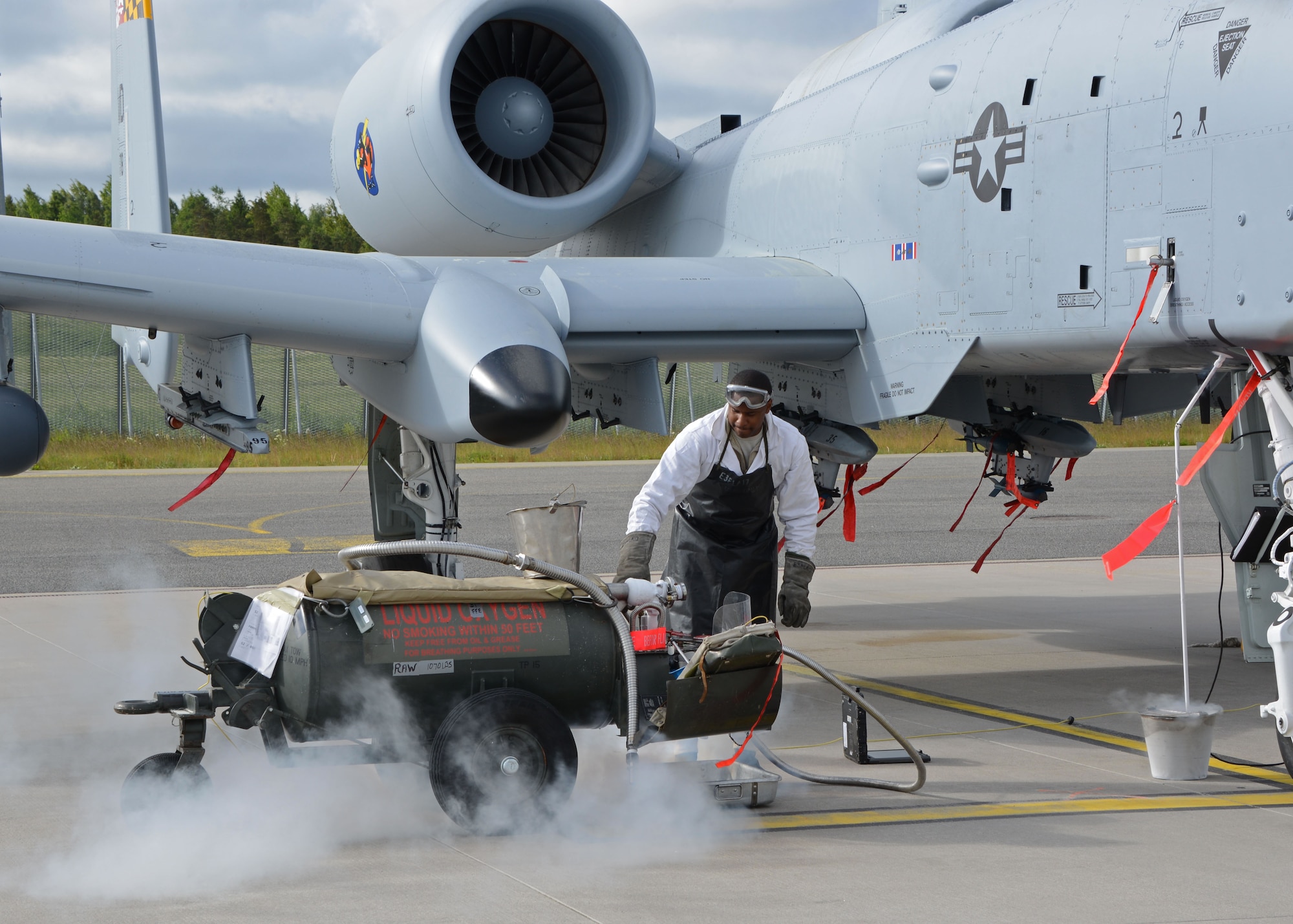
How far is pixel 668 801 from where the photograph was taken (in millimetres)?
5590

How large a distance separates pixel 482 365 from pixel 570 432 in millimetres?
28746

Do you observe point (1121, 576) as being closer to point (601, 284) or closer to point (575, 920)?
point (601, 284)

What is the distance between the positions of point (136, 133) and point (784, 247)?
5.08m

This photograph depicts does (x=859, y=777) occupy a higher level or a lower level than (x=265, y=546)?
lower

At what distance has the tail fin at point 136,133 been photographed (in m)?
10.2

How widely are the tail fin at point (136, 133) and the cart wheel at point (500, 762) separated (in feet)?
18.3

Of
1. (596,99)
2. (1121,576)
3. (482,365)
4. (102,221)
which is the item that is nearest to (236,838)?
(482,365)

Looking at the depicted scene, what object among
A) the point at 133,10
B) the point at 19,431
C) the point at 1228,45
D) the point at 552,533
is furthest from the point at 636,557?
the point at 133,10

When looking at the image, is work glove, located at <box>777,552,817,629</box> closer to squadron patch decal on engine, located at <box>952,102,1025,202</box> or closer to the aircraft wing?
Result: the aircraft wing

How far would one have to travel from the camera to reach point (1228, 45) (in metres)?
6.39

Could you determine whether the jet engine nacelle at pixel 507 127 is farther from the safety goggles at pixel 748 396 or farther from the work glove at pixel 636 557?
the work glove at pixel 636 557

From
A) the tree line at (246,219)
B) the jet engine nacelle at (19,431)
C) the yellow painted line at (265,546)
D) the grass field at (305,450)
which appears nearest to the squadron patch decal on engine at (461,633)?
the jet engine nacelle at (19,431)

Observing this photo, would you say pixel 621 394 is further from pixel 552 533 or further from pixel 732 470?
pixel 732 470

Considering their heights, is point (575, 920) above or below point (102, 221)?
below
